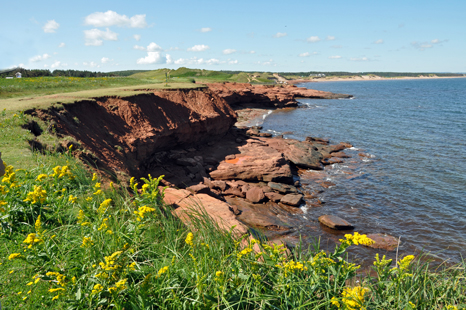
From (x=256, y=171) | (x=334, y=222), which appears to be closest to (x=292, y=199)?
(x=334, y=222)

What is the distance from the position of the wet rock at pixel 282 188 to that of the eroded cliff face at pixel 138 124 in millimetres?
6829

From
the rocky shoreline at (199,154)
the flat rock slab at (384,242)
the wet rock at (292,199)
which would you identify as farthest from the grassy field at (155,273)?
the wet rock at (292,199)

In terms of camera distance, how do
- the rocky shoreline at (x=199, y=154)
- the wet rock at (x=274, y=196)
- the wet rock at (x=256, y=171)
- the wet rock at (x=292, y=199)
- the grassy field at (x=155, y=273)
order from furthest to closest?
the wet rock at (x=256, y=171), the wet rock at (x=274, y=196), the wet rock at (x=292, y=199), the rocky shoreline at (x=199, y=154), the grassy field at (x=155, y=273)

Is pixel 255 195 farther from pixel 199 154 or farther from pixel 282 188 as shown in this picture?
pixel 199 154

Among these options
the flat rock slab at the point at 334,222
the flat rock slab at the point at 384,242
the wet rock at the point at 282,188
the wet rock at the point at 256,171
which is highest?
the wet rock at the point at 256,171

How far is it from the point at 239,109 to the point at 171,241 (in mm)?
43654

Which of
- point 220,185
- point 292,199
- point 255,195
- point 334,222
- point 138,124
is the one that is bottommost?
point 334,222

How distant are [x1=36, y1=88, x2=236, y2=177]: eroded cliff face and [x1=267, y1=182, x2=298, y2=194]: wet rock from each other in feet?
22.4

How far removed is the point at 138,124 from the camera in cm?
1520

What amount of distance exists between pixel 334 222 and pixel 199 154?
10.3m

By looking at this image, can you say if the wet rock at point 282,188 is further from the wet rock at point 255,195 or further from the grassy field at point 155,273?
the grassy field at point 155,273

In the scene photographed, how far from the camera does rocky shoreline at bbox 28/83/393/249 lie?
35.6 ft

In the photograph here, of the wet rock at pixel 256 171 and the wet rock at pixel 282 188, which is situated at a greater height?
the wet rock at pixel 256 171

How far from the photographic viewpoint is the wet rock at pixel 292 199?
1336cm
